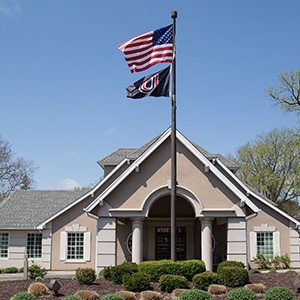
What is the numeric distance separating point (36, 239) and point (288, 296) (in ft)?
62.1

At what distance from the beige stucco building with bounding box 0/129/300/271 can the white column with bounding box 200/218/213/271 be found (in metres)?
0.04

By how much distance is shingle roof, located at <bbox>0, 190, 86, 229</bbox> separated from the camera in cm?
2748

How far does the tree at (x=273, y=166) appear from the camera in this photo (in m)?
45.8

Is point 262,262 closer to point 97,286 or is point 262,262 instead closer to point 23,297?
point 97,286

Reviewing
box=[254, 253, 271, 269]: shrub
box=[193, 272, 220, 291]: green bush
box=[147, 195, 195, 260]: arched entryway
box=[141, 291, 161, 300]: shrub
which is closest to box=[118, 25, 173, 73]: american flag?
box=[193, 272, 220, 291]: green bush

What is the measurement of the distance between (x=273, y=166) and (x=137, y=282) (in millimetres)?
36232

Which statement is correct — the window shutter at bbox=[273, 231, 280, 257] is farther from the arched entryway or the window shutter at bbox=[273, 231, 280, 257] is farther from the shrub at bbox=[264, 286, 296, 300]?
the shrub at bbox=[264, 286, 296, 300]

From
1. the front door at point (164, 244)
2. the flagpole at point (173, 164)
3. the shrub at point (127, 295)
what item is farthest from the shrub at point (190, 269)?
the front door at point (164, 244)

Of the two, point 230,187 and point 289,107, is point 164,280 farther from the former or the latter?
point 289,107

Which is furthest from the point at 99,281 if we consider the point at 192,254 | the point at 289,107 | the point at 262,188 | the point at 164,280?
the point at 262,188

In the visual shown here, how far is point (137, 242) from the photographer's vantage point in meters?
19.0

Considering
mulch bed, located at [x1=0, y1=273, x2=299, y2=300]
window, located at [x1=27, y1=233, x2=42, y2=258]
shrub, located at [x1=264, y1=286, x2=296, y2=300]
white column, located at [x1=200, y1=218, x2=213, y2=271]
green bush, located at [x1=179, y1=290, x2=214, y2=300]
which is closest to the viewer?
shrub, located at [x1=264, y1=286, x2=296, y2=300]

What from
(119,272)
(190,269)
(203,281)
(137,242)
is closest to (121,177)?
(137,242)

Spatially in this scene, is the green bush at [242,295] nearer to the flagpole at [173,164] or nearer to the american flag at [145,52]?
the flagpole at [173,164]
